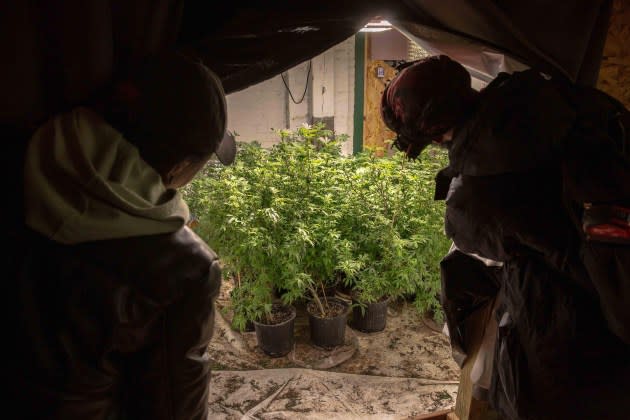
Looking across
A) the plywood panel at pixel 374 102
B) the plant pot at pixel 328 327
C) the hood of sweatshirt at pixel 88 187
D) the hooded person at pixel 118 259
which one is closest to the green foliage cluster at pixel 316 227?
the plant pot at pixel 328 327

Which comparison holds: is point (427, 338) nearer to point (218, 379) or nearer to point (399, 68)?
point (218, 379)

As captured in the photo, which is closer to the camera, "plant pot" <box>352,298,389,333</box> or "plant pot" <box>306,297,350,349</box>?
"plant pot" <box>306,297,350,349</box>

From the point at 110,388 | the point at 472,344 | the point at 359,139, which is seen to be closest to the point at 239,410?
the point at 472,344

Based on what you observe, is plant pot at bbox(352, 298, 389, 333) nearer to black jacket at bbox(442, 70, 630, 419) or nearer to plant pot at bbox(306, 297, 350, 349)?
plant pot at bbox(306, 297, 350, 349)

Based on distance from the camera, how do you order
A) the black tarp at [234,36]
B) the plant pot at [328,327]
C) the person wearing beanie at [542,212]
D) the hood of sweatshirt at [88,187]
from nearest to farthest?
the hood of sweatshirt at [88,187] < the black tarp at [234,36] < the person wearing beanie at [542,212] < the plant pot at [328,327]

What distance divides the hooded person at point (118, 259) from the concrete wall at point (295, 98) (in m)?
6.18

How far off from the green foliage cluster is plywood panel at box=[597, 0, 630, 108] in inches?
68.5

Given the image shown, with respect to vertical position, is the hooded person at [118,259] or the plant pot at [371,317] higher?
the hooded person at [118,259]

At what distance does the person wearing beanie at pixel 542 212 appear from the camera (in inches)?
48.9

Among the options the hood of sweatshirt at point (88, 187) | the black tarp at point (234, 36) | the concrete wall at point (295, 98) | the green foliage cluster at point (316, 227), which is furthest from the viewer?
the concrete wall at point (295, 98)

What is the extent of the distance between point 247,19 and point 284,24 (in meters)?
0.15

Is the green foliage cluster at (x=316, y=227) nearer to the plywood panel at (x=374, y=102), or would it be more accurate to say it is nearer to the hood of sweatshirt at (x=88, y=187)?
the hood of sweatshirt at (x=88, y=187)

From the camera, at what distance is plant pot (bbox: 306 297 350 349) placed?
12.1 ft

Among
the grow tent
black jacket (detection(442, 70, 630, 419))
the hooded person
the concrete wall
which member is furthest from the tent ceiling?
the concrete wall
